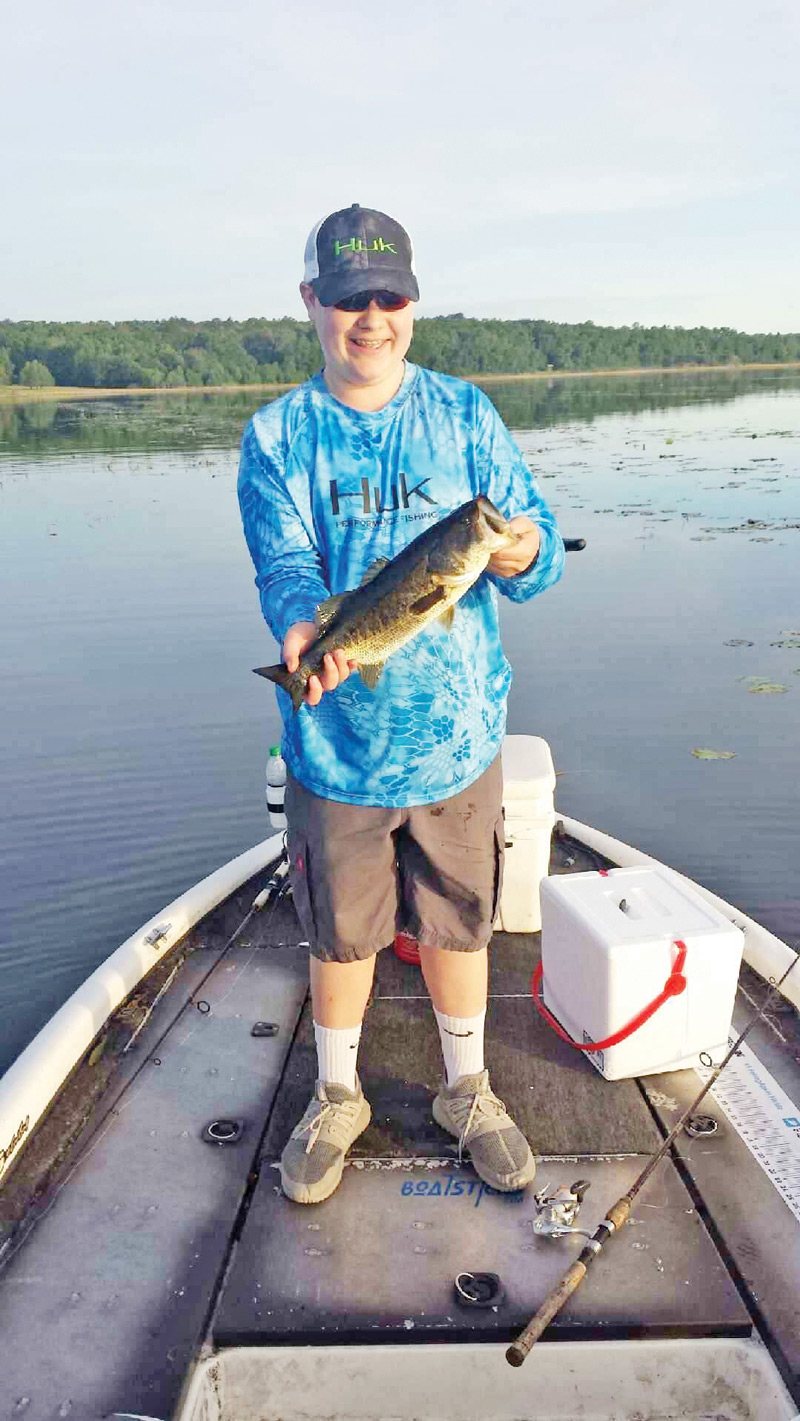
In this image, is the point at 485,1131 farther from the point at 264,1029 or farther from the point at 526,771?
the point at 526,771

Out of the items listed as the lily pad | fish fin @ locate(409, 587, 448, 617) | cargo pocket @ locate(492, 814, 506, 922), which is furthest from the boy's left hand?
the lily pad

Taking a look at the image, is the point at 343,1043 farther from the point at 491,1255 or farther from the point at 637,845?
the point at 637,845

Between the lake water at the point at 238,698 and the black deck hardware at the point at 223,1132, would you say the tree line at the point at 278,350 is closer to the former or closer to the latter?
the lake water at the point at 238,698

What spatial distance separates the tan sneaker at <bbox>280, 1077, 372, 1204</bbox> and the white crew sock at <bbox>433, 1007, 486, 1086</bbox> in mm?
352

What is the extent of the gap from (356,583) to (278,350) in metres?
104

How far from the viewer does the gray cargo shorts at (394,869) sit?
3168 mm

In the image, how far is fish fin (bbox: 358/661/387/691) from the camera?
2.94 m

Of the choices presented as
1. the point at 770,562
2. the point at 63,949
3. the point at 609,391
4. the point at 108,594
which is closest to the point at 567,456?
the point at 770,562

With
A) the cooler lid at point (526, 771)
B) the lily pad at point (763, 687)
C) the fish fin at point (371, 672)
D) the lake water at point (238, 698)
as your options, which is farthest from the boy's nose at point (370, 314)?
the lily pad at point (763, 687)

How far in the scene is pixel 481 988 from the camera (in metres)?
3.48

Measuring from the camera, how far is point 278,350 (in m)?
100

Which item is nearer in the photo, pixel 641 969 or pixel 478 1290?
pixel 478 1290

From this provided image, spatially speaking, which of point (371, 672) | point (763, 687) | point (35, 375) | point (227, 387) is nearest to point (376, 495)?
point (371, 672)

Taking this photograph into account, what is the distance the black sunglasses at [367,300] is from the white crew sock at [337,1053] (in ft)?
7.71
